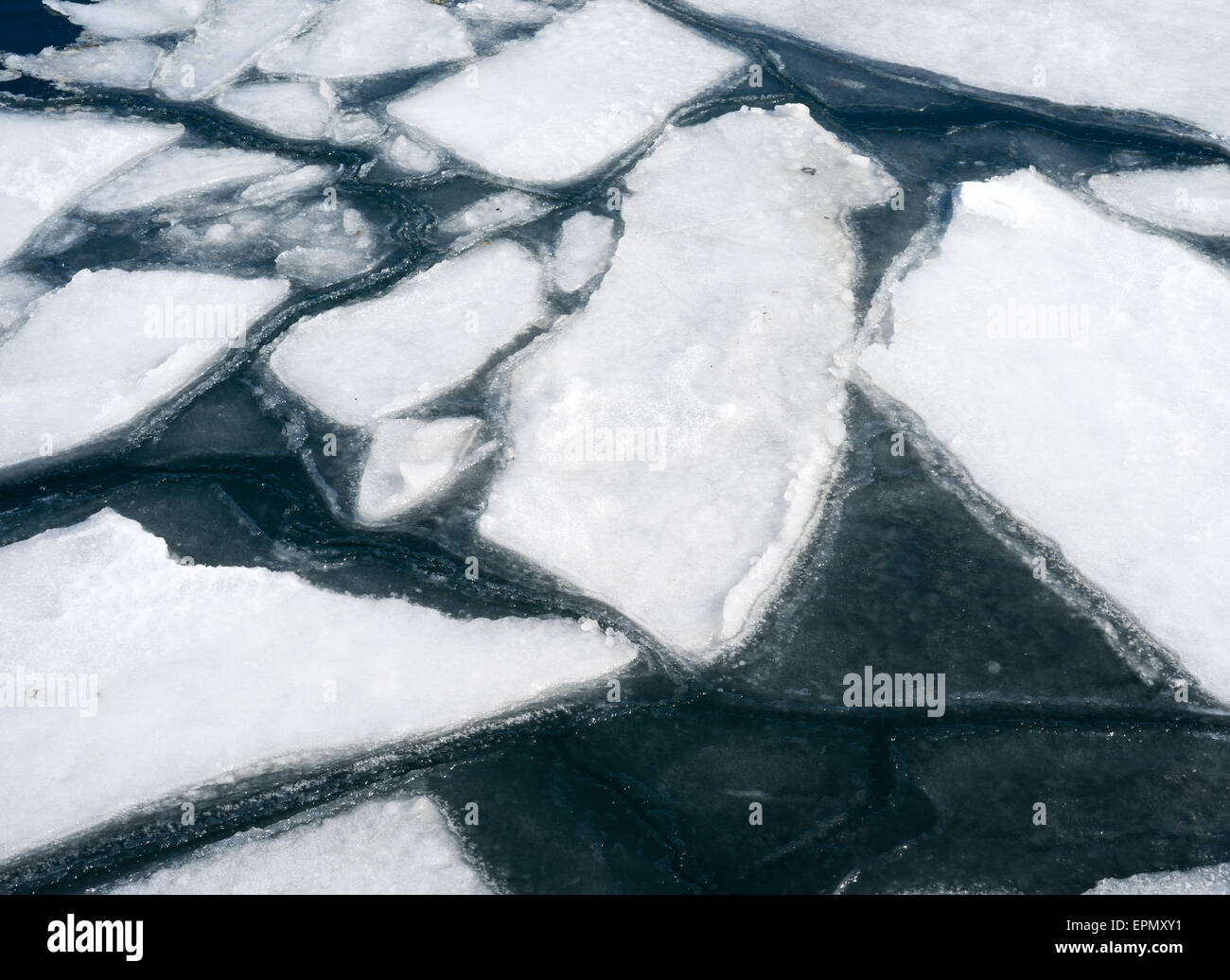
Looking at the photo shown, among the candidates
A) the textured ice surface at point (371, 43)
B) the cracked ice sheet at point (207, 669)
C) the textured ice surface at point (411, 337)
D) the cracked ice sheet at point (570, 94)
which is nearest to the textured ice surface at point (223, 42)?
the textured ice surface at point (371, 43)

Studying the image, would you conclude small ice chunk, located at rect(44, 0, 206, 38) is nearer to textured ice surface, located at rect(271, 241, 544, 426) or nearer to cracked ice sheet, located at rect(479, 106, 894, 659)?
textured ice surface, located at rect(271, 241, 544, 426)

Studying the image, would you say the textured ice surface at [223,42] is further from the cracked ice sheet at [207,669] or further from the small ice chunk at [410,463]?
the cracked ice sheet at [207,669]

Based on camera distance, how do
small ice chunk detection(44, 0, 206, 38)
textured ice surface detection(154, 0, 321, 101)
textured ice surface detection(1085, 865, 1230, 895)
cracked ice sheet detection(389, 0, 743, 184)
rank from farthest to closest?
small ice chunk detection(44, 0, 206, 38), textured ice surface detection(154, 0, 321, 101), cracked ice sheet detection(389, 0, 743, 184), textured ice surface detection(1085, 865, 1230, 895)

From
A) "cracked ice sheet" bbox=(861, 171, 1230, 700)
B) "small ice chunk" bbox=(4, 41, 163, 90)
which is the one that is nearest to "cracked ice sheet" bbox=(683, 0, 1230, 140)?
"cracked ice sheet" bbox=(861, 171, 1230, 700)

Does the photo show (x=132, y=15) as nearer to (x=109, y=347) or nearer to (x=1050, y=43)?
(x=109, y=347)

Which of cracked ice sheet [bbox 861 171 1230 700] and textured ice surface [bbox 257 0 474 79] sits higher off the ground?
textured ice surface [bbox 257 0 474 79]
